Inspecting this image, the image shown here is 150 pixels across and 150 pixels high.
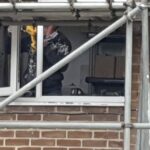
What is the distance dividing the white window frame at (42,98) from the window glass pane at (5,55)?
68mm

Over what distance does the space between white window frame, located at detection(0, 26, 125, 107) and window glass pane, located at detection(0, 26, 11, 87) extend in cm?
7

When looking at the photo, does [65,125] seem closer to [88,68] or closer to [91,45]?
[91,45]

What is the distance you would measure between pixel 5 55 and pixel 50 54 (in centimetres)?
45

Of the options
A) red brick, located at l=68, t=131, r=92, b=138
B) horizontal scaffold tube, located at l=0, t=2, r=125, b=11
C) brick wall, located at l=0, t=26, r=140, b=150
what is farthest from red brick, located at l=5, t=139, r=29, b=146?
horizontal scaffold tube, located at l=0, t=2, r=125, b=11

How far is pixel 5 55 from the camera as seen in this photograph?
636 centimetres

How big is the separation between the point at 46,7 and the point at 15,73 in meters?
1.86

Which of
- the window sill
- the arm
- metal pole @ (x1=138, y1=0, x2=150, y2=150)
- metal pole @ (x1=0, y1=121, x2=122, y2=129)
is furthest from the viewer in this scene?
the arm

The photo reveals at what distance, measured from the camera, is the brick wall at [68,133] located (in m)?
6.21

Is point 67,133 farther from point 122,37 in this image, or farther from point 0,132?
point 122,37

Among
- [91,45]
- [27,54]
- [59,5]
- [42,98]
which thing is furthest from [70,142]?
[59,5]

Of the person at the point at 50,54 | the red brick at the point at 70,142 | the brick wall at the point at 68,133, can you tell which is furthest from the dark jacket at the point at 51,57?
the red brick at the point at 70,142

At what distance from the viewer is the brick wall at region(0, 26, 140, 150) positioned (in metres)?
6.21

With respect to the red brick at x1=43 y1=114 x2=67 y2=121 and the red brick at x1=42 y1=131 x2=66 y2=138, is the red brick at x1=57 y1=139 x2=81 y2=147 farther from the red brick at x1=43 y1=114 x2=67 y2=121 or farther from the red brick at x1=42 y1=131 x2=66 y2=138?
the red brick at x1=43 y1=114 x2=67 y2=121

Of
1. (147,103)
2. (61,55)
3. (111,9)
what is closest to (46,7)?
(111,9)
